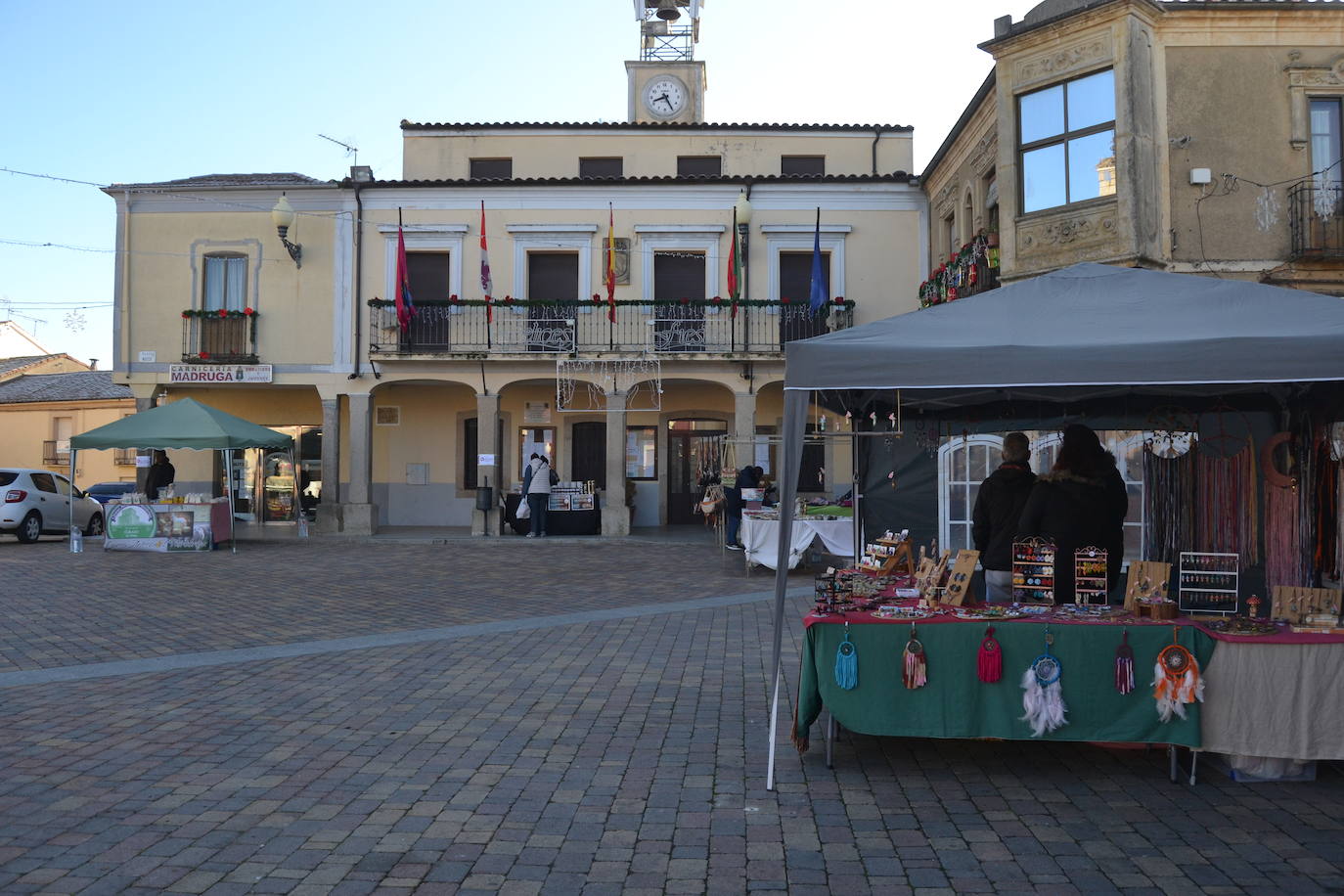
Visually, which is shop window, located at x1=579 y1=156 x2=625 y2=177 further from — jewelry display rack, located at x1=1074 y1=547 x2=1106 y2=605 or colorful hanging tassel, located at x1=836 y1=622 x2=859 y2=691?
colorful hanging tassel, located at x1=836 y1=622 x2=859 y2=691

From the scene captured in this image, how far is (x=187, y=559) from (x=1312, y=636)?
15.5 meters

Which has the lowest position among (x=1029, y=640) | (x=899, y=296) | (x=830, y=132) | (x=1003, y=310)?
(x=1029, y=640)

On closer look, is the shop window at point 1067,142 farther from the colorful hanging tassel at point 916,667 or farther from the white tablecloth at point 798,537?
the colorful hanging tassel at point 916,667

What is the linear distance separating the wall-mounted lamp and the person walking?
6840 millimetres

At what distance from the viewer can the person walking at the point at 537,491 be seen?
1972 cm

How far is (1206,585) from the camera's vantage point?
599 cm

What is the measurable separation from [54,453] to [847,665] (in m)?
40.4

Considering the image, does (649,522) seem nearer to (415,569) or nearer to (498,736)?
(415,569)

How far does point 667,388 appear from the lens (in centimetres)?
2283

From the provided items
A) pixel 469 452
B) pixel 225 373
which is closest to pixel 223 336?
pixel 225 373

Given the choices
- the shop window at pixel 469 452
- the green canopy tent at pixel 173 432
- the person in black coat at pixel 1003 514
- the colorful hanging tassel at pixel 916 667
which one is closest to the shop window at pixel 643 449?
the shop window at pixel 469 452

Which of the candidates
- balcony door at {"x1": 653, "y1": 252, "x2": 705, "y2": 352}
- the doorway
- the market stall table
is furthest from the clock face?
the market stall table

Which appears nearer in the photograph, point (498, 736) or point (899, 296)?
point (498, 736)

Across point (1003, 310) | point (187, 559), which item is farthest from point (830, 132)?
point (1003, 310)
